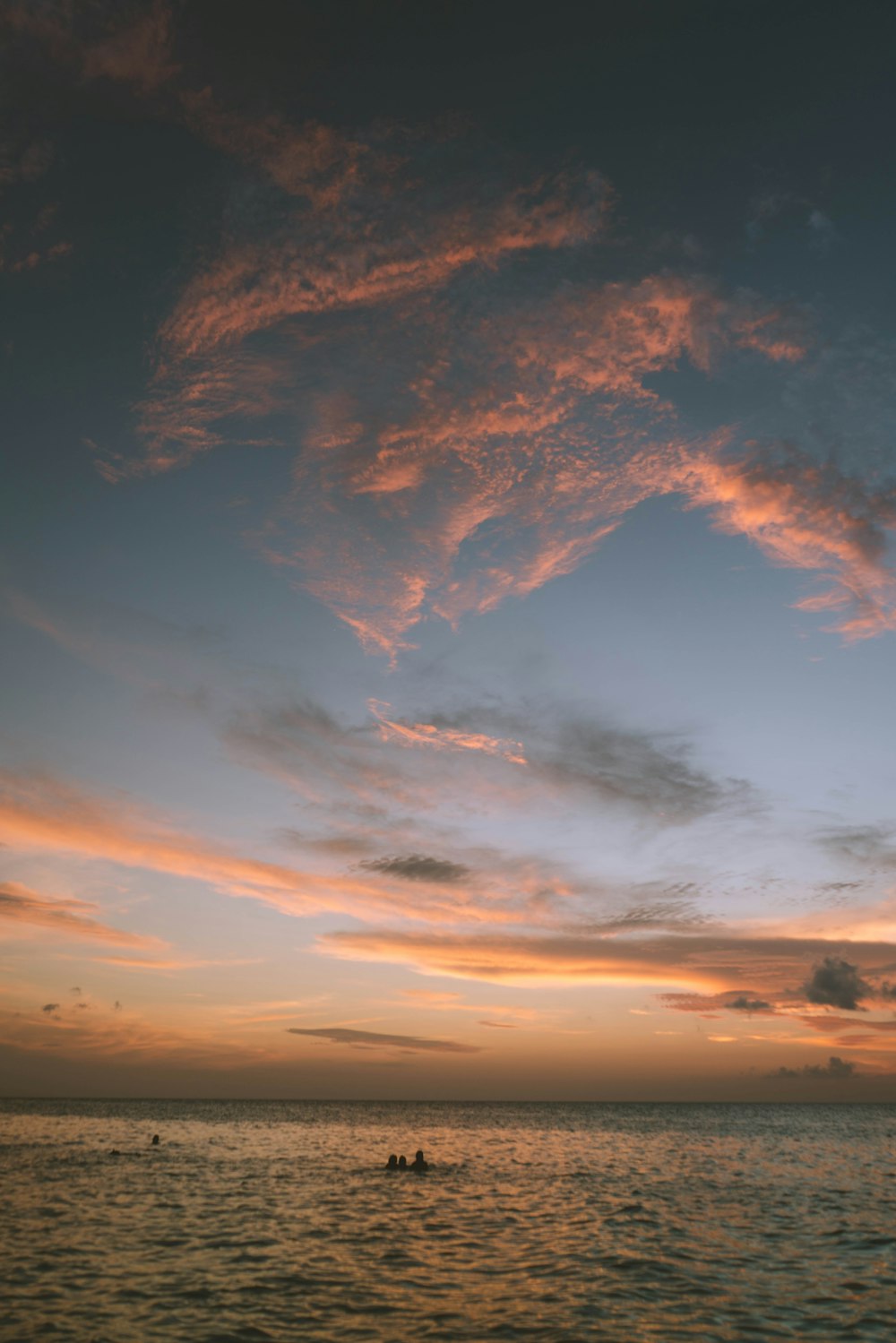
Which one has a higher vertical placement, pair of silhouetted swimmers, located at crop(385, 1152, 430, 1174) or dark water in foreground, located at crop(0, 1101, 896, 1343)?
dark water in foreground, located at crop(0, 1101, 896, 1343)

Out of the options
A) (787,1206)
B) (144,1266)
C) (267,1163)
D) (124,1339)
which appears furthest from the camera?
(267,1163)

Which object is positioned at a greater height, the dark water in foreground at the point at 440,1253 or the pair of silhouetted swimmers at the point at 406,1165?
the dark water in foreground at the point at 440,1253

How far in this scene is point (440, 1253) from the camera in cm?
3422

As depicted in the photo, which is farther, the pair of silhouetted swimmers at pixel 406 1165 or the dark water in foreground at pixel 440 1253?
the pair of silhouetted swimmers at pixel 406 1165

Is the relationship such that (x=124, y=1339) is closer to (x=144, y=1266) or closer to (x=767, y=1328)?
(x=144, y=1266)

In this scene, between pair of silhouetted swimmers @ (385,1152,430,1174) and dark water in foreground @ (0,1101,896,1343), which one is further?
pair of silhouetted swimmers @ (385,1152,430,1174)

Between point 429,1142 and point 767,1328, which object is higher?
point 767,1328

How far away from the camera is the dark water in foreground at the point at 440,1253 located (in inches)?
955

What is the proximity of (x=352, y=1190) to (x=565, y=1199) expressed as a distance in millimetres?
14279

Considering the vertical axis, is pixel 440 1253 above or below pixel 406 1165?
above

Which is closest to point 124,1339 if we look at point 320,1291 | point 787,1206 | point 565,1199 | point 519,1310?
point 320,1291

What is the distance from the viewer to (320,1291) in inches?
1090

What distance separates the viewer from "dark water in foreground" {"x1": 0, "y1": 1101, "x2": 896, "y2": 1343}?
79.6 ft

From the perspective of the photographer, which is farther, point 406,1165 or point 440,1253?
point 406,1165
